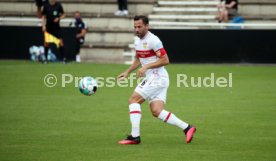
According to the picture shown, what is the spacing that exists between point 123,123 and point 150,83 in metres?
2.53

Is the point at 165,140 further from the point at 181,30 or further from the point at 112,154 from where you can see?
the point at 181,30

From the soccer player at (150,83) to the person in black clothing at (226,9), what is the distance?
1841 cm

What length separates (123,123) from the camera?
14.0 metres

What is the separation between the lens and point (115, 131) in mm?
12883

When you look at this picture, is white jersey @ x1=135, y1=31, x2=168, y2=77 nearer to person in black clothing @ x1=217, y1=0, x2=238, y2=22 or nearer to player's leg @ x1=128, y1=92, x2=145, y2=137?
player's leg @ x1=128, y1=92, x2=145, y2=137

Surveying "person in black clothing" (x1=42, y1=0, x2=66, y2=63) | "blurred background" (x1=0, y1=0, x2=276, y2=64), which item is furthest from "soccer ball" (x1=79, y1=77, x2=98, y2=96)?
"blurred background" (x1=0, y1=0, x2=276, y2=64)

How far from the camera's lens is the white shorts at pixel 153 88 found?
11.6 meters

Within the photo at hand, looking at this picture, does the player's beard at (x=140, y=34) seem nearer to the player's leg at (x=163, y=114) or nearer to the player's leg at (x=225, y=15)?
the player's leg at (x=163, y=114)

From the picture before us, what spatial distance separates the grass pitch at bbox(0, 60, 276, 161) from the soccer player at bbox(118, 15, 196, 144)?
28 centimetres

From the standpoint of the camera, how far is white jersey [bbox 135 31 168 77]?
11555mm

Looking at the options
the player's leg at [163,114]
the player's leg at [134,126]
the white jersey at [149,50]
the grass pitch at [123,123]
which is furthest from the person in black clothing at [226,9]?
the player's leg at [134,126]

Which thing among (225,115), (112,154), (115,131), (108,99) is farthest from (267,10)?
(112,154)

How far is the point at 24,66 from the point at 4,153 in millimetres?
16796

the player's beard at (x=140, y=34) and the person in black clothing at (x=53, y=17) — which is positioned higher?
the player's beard at (x=140, y=34)
